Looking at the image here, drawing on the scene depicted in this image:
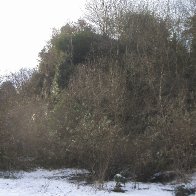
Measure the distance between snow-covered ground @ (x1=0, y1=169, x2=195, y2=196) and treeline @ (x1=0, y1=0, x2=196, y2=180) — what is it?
0.80 metres

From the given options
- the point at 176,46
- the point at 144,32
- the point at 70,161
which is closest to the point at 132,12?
the point at 144,32

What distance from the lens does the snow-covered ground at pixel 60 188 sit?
34.3 feet

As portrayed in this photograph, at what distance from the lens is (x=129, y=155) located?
1252 centimetres

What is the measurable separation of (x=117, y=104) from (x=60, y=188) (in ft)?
14.7

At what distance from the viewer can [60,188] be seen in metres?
11.1

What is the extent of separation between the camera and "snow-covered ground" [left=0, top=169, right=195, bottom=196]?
10.5 m

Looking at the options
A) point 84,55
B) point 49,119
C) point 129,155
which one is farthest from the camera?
point 84,55

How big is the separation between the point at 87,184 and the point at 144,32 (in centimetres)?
1136

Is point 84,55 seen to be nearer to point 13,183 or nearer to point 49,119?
point 49,119

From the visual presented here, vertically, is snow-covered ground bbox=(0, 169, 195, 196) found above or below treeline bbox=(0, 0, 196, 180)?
below

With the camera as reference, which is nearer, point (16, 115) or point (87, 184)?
point (87, 184)

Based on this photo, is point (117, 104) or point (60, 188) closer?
point (60, 188)

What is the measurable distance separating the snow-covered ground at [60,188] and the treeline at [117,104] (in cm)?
80

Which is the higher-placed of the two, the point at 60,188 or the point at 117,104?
the point at 117,104
